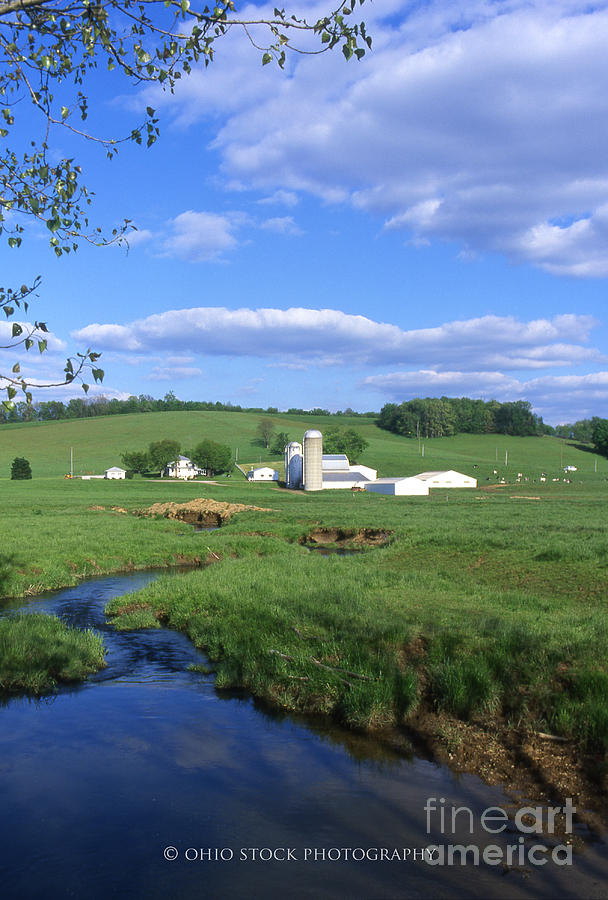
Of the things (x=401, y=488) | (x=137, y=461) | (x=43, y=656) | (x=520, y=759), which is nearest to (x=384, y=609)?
(x=520, y=759)

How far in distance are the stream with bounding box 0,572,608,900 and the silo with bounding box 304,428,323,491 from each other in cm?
8529

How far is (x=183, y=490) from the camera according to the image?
8006 centimetres

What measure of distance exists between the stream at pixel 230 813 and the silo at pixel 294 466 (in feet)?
296

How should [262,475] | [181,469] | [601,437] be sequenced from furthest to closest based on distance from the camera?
1. [601,437]
2. [181,469]
3. [262,475]

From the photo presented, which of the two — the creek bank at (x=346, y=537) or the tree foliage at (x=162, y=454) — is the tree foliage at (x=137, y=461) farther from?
the creek bank at (x=346, y=537)

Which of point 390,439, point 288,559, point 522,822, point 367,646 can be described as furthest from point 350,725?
point 390,439

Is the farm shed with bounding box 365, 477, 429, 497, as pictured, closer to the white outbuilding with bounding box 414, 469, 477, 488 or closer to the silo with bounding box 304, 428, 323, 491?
the silo with bounding box 304, 428, 323, 491

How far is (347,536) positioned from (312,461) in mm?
58409

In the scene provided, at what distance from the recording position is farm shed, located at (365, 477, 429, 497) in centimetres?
9125

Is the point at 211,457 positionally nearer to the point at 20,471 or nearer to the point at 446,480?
the point at 20,471

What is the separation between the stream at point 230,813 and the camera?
7117 millimetres

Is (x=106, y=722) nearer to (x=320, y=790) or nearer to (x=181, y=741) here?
(x=181, y=741)

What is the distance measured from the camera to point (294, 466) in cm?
10400

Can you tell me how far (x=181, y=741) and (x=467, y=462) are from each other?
14632cm
